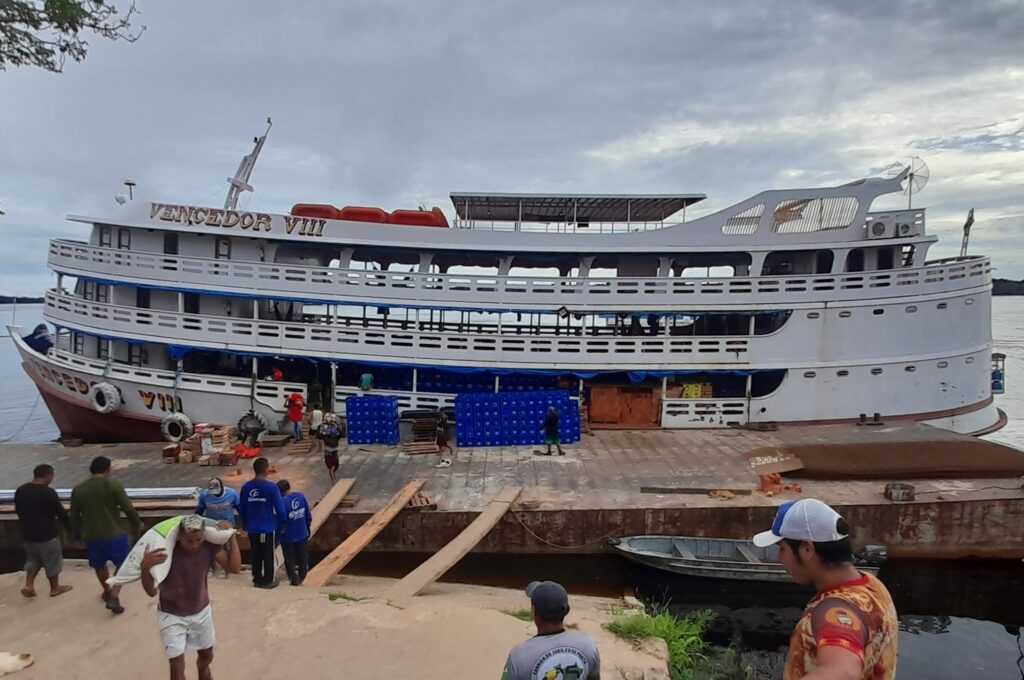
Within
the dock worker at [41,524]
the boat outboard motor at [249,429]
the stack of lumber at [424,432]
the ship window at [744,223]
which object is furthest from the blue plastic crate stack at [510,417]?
the dock worker at [41,524]

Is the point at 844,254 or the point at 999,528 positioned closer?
the point at 999,528

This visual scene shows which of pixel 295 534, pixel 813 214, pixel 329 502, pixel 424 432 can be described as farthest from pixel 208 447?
pixel 813 214

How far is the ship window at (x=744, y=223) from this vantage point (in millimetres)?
15406

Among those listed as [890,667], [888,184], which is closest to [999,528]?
[888,184]

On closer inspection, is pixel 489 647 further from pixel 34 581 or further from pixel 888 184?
pixel 888 184

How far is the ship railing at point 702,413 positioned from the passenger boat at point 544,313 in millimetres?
39

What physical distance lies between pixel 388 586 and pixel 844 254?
561 inches

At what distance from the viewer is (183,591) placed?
14.2ft

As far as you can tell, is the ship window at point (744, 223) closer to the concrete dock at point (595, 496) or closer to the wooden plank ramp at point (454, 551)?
the concrete dock at point (595, 496)

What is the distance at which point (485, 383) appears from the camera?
16.0 metres

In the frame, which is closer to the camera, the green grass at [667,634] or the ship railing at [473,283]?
the green grass at [667,634]

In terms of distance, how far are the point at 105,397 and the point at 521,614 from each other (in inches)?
519

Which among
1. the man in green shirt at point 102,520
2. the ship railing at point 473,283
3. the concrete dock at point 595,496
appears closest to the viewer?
the man in green shirt at point 102,520

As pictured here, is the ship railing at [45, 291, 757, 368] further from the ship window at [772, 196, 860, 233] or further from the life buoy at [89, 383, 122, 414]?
the ship window at [772, 196, 860, 233]
